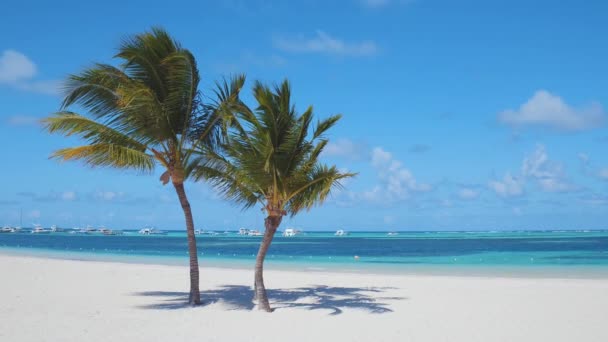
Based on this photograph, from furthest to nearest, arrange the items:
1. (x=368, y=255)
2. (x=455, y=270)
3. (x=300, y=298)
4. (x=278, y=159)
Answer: (x=368, y=255) → (x=455, y=270) → (x=300, y=298) → (x=278, y=159)

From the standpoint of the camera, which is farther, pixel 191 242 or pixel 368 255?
pixel 368 255

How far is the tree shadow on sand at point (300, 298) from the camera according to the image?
38.8 feet

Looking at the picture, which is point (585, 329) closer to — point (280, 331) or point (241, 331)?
point (280, 331)

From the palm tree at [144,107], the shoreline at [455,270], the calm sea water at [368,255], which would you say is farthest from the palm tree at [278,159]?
the calm sea water at [368,255]

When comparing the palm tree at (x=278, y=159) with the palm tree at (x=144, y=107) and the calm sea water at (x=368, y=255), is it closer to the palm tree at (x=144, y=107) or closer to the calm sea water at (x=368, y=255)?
the palm tree at (x=144, y=107)

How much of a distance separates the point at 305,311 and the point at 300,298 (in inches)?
87.4

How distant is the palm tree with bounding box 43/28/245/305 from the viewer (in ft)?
35.1

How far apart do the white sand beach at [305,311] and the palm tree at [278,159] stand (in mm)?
1752

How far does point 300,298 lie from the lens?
1340 centimetres

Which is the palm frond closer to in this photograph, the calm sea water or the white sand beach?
the white sand beach

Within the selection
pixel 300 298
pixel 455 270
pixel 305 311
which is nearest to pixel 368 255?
Result: pixel 455 270

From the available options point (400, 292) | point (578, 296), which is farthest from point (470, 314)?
point (578, 296)

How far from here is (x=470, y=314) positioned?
11.1 meters

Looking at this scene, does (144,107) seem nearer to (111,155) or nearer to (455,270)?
(111,155)
